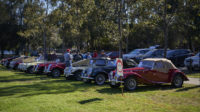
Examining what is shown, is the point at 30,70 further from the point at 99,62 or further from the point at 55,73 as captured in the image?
the point at 99,62

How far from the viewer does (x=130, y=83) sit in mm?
11008

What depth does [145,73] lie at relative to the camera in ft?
37.1

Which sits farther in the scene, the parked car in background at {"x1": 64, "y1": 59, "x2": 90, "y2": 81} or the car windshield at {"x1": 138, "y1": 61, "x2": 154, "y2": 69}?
the parked car in background at {"x1": 64, "y1": 59, "x2": 90, "y2": 81}

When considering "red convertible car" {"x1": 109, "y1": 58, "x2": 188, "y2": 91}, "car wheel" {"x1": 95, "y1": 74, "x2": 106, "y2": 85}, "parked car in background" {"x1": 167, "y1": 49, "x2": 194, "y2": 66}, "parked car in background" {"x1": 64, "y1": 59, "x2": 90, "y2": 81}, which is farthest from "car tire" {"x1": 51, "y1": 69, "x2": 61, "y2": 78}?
"parked car in background" {"x1": 167, "y1": 49, "x2": 194, "y2": 66}

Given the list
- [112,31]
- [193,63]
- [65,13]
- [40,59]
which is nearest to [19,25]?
[65,13]

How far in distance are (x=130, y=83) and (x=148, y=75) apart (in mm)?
1081

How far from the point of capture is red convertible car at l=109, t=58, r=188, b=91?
35.8 ft

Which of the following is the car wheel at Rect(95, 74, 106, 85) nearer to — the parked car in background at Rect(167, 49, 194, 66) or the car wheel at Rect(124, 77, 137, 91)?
the car wheel at Rect(124, 77, 137, 91)

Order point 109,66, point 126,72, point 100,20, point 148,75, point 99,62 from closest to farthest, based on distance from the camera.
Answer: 1. point 126,72
2. point 148,75
3. point 109,66
4. point 99,62
5. point 100,20

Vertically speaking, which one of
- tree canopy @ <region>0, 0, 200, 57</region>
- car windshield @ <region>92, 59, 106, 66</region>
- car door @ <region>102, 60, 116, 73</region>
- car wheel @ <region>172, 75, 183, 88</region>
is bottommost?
car wheel @ <region>172, 75, 183, 88</region>

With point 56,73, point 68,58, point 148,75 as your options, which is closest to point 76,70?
point 68,58

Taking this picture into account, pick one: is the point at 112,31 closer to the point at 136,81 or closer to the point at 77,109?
the point at 136,81

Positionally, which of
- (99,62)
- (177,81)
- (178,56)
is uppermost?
(178,56)

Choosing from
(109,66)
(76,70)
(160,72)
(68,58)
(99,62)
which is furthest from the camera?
(68,58)
